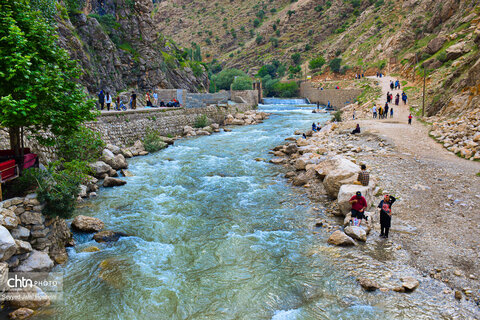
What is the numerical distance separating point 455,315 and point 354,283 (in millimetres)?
1884

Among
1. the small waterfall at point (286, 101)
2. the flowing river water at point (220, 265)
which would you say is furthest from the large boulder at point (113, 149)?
the small waterfall at point (286, 101)

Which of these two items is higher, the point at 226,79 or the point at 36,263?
the point at 226,79

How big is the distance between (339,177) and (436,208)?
3.21m

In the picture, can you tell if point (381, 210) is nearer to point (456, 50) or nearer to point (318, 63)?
point (456, 50)

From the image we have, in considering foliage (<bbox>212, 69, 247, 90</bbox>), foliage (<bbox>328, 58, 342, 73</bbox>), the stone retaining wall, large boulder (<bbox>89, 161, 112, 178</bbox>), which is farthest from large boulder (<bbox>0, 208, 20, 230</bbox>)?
foliage (<bbox>328, 58, 342, 73</bbox>)

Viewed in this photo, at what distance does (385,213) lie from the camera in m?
8.48

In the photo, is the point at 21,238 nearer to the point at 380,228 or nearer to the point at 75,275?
the point at 75,275

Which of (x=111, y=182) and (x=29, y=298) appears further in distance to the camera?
(x=111, y=182)

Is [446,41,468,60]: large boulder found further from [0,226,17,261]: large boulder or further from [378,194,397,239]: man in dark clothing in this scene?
[0,226,17,261]: large boulder

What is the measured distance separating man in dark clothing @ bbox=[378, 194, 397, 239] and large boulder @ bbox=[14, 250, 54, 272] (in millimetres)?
8473

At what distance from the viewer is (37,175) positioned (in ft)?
24.4

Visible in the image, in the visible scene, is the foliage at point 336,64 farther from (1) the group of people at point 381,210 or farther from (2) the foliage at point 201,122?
(1) the group of people at point 381,210

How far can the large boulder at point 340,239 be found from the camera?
8461mm

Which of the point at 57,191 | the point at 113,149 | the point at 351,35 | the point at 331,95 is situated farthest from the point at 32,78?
the point at 351,35
